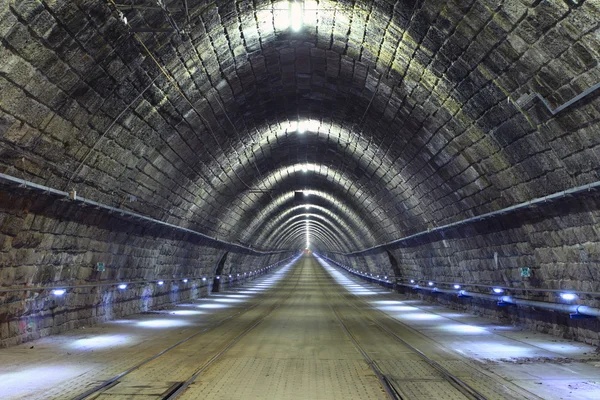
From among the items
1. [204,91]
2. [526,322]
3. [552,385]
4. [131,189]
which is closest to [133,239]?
[131,189]

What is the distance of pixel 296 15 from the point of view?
11977 mm

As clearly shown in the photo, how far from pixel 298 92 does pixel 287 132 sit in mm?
4800

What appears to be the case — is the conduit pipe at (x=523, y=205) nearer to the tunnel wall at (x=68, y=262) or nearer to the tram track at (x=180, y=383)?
the tram track at (x=180, y=383)

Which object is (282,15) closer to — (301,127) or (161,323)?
(301,127)

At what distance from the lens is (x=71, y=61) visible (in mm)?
9195

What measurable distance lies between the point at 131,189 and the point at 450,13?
394 inches

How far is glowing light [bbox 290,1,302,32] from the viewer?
11536mm

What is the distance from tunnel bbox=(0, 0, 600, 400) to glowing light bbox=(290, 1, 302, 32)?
0.07 meters

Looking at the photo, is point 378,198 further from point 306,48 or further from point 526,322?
point 306,48

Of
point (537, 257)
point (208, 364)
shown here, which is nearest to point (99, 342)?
point (208, 364)

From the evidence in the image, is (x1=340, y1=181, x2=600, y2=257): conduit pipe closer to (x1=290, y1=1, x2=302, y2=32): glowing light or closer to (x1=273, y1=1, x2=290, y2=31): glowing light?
(x1=290, y1=1, x2=302, y2=32): glowing light

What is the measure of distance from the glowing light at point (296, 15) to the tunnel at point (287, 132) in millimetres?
71

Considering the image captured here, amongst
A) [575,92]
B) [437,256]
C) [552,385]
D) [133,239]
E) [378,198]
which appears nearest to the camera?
[552,385]

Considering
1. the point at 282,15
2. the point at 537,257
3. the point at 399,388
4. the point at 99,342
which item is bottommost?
the point at 399,388
